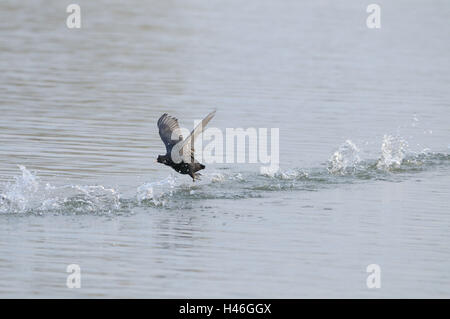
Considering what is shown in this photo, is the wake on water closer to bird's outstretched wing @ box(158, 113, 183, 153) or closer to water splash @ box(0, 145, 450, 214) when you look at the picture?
water splash @ box(0, 145, 450, 214)

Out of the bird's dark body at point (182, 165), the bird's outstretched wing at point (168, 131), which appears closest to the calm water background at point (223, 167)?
the bird's dark body at point (182, 165)

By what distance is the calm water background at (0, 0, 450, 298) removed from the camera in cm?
709

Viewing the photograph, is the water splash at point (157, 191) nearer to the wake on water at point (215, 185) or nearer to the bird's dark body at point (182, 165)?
the wake on water at point (215, 185)

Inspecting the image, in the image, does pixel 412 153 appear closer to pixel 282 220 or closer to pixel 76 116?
pixel 282 220

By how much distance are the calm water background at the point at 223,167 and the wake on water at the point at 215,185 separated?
0.08ft

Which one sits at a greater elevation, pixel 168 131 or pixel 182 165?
pixel 168 131

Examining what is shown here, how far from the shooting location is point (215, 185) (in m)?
9.85

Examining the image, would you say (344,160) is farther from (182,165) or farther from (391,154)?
(182,165)

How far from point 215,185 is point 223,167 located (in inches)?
30.3

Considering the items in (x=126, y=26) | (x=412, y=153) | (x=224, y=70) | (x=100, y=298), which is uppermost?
(x=126, y=26)

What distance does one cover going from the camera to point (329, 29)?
877 inches

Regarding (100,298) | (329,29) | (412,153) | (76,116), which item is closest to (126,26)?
(329,29)

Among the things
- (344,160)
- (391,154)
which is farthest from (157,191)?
(391,154)

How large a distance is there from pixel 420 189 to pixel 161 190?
107 inches
